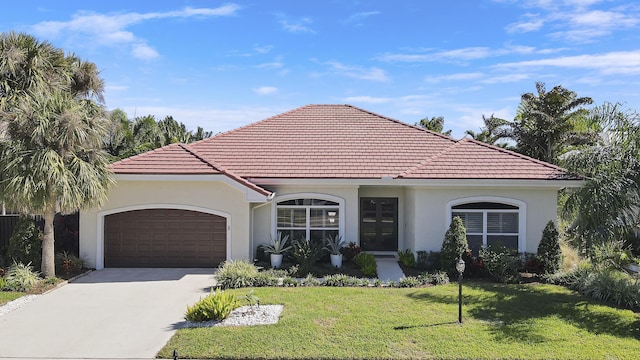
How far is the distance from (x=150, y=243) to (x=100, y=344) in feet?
21.6

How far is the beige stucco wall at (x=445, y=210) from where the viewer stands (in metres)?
14.8

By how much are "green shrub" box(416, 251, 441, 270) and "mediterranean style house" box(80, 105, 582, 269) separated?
32 cm

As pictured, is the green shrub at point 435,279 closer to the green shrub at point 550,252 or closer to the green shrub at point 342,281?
the green shrub at point 342,281

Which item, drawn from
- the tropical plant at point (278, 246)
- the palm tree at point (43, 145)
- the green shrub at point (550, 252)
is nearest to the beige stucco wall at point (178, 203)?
the tropical plant at point (278, 246)

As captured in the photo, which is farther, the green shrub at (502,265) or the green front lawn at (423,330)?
the green shrub at (502,265)

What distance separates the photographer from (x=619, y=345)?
8211mm

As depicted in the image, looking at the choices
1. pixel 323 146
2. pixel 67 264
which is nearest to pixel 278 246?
pixel 323 146

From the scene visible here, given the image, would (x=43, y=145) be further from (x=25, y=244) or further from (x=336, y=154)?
(x=336, y=154)

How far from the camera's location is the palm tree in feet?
39.1

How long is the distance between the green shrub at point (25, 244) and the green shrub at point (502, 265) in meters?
13.2

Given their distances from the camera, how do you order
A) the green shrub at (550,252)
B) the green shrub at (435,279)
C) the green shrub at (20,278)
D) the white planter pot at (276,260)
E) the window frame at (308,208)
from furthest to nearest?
1. the window frame at (308,208)
2. the white planter pot at (276,260)
3. the green shrub at (550,252)
4. the green shrub at (435,279)
5. the green shrub at (20,278)

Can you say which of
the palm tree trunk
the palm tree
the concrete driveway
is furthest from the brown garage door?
the palm tree trunk

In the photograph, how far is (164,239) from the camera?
14.7 meters

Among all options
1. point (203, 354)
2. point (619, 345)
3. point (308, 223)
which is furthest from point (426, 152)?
point (203, 354)
